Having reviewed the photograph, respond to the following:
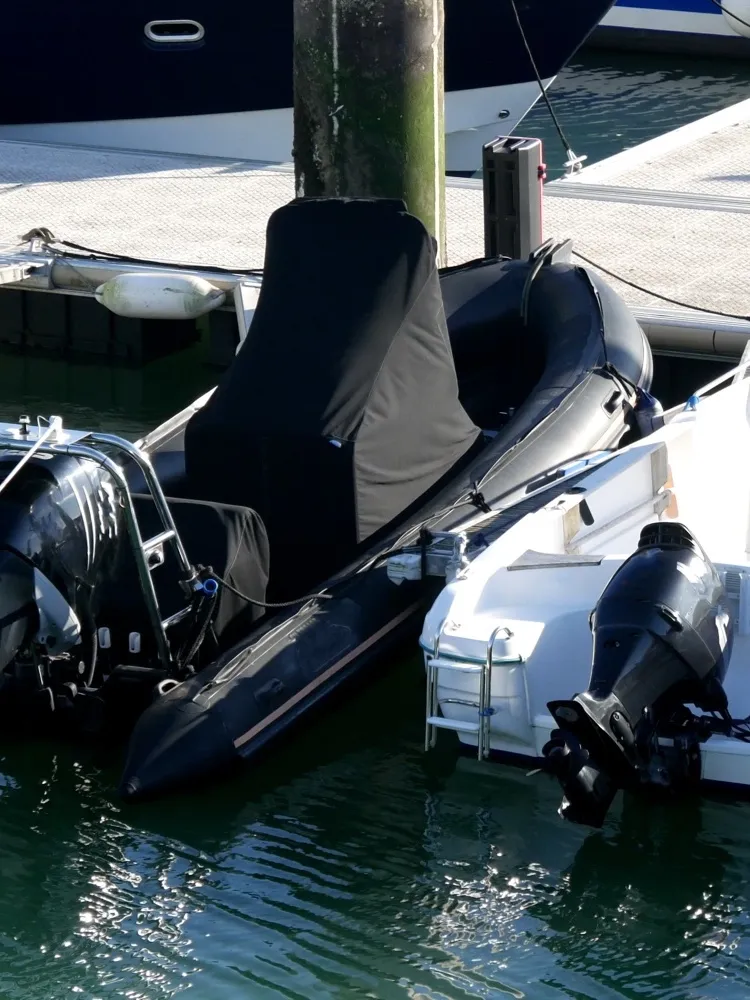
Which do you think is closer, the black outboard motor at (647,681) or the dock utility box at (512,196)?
the black outboard motor at (647,681)

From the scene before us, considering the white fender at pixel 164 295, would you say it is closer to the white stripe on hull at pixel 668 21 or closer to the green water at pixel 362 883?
the green water at pixel 362 883

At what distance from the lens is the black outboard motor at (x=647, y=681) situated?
14.3 ft

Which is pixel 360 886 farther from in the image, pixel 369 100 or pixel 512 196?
pixel 369 100

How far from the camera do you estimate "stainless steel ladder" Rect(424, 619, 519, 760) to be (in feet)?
15.3

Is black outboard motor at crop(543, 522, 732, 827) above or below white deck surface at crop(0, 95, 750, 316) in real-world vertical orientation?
below

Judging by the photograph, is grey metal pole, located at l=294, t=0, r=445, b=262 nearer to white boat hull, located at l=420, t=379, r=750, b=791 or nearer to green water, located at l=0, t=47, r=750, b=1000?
white boat hull, located at l=420, t=379, r=750, b=791

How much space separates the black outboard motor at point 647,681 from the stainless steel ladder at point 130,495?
127 centimetres

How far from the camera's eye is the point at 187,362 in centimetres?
938

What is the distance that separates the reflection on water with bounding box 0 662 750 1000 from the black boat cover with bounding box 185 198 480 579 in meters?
0.82

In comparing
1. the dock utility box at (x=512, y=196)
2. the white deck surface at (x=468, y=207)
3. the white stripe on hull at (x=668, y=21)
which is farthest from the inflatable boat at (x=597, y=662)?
the white stripe on hull at (x=668, y=21)

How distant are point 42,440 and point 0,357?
4.87m

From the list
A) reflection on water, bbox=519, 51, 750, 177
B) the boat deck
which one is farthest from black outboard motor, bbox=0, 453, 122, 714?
reflection on water, bbox=519, 51, 750, 177

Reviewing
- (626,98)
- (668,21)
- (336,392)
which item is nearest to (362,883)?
(336,392)

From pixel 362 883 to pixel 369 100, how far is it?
450 cm
